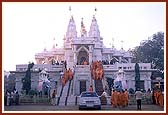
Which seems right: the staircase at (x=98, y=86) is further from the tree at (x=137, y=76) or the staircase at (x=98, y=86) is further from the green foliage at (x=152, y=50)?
the green foliage at (x=152, y=50)

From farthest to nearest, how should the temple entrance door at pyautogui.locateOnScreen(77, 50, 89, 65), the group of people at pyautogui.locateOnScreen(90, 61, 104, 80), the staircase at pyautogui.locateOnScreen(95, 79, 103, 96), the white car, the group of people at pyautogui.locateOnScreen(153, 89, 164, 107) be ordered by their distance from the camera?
the temple entrance door at pyautogui.locateOnScreen(77, 50, 89, 65) < the group of people at pyautogui.locateOnScreen(90, 61, 104, 80) < the staircase at pyautogui.locateOnScreen(95, 79, 103, 96) < the group of people at pyautogui.locateOnScreen(153, 89, 164, 107) < the white car

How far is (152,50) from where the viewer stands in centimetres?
4375

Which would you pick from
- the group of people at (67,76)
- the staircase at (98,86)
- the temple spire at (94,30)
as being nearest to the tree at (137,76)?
the staircase at (98,86)

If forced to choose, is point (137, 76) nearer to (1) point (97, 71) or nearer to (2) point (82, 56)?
(1) point (97, 71)

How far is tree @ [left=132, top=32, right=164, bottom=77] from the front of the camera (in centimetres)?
4225

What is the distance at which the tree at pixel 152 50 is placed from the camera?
42.3 m

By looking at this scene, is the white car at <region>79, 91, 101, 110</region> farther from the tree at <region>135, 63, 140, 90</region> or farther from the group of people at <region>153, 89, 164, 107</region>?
the tree at <region>135, 63, 140, 90</region>

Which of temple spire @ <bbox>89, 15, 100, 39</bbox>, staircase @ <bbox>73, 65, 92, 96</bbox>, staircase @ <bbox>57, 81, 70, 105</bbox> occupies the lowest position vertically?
staircase @ <bbox>57, 81, 70, 105</bbox>

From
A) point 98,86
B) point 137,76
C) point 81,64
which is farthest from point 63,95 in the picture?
point 81,64

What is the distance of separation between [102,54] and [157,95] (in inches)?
898

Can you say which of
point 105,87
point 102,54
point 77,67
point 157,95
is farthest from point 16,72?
point 157,95

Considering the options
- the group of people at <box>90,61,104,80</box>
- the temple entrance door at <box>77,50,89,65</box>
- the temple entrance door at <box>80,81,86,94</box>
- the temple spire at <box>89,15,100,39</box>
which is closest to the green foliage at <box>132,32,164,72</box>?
the temple spire at <box>89,15,100,39</box>

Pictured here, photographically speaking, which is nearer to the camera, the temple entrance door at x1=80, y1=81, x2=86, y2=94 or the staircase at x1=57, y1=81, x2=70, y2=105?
the staircase at x1=57, y1=81, x2=70, y2=105

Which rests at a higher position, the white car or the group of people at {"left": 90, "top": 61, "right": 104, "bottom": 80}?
the group of people at {"left": 90, "top": 61, "right": 104, "bottom": 80}
